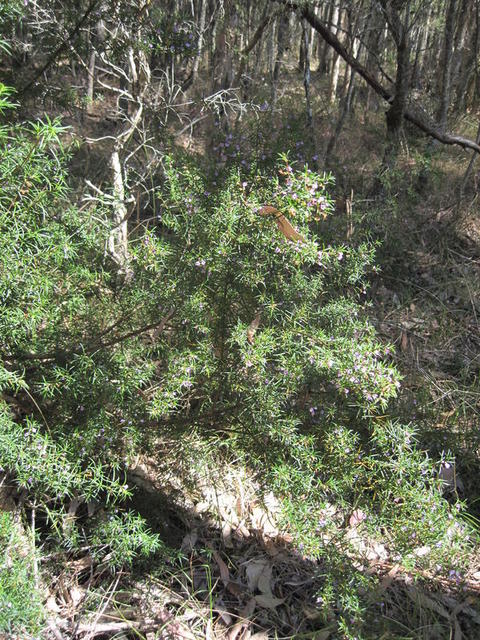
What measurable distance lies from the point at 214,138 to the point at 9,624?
3232mm

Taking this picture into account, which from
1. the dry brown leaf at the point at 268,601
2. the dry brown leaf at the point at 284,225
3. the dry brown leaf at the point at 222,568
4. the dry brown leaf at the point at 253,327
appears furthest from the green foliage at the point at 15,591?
the dry brown leaf at the point at 284,225

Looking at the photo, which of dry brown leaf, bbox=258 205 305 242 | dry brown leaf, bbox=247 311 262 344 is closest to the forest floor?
dry brown leaf, bbox=247 311 262 344

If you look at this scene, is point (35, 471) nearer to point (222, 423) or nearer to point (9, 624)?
point (9, 624)

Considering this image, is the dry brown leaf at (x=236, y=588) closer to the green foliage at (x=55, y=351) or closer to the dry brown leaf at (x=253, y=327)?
the green foliage at (x=55, y=351)

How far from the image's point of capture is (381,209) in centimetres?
441

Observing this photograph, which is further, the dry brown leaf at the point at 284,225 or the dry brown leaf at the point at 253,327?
the dry brown leaf at the point at 253,327

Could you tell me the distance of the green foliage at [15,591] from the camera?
177 centimetres

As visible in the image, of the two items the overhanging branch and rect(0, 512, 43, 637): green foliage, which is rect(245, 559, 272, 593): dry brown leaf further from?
the overhanging branch

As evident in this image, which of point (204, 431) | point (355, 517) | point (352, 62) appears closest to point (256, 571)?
point (355, 517)

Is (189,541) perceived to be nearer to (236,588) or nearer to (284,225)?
(236,588)

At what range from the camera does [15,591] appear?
1842mm

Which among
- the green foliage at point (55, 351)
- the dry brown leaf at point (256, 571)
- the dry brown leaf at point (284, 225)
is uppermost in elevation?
the dry brown leaf at point (284, 225)

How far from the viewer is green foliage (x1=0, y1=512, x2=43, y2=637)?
177 cm

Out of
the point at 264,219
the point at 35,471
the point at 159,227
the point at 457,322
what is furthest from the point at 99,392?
the point at 457,322
